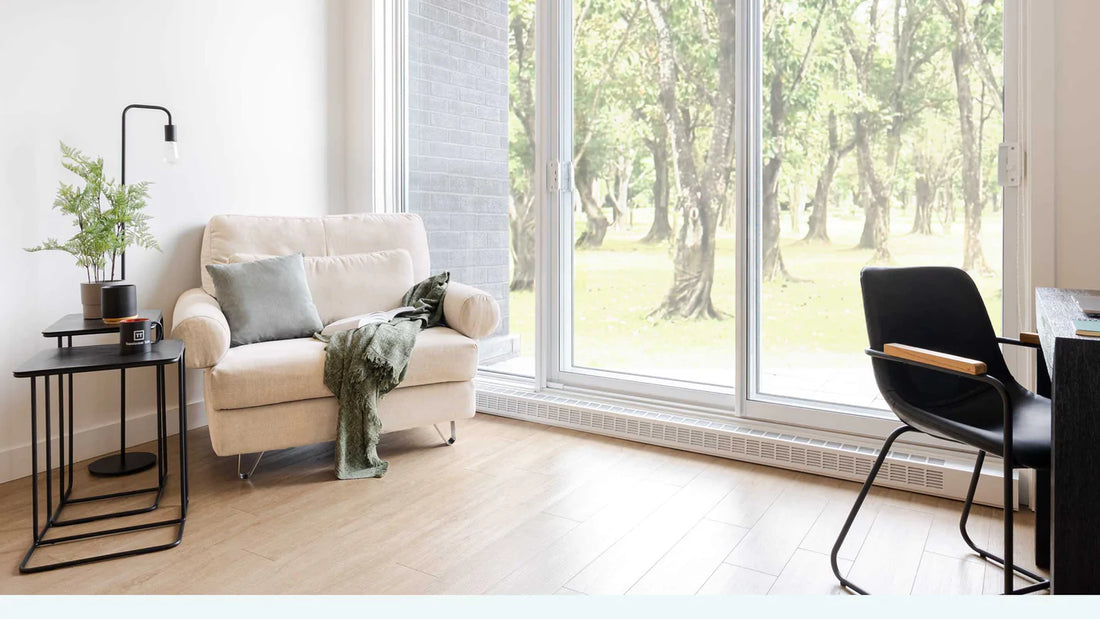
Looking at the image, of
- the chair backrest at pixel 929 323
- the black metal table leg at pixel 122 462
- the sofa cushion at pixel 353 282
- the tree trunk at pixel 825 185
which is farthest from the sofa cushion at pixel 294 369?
the chair backrest at pixel 929 323

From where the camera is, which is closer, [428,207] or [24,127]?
[24,127]

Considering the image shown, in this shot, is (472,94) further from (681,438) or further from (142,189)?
(681,438)

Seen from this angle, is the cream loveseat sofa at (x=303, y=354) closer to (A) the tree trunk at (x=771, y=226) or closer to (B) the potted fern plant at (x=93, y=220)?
(B) the potted fern plant at (x=93, y=220)

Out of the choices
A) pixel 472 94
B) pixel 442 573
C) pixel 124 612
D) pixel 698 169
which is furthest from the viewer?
pixel 472 94

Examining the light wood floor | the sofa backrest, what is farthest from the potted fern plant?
the light wood floor

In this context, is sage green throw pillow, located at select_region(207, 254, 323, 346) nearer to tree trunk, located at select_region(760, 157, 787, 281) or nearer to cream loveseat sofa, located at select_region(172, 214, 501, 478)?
cream loveseat sofa, located at select_region(172, 214, 501, 478)

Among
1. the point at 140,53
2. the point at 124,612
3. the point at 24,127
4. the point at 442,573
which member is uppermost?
the point at 140,53

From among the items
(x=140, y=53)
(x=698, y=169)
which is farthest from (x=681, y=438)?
(x=140, y=53)

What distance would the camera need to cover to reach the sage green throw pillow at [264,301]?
2734mm

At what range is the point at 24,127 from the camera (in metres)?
2.58

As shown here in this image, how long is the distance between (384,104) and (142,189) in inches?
59.8

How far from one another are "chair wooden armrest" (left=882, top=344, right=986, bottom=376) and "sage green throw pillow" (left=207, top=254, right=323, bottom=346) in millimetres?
2120

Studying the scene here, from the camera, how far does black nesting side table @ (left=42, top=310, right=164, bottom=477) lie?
7.74ft

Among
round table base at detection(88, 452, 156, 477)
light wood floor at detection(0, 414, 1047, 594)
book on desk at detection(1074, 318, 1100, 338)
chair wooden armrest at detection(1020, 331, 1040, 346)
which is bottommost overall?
light wood floor at detection(0, 414, 1047, 594)
